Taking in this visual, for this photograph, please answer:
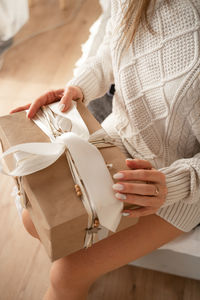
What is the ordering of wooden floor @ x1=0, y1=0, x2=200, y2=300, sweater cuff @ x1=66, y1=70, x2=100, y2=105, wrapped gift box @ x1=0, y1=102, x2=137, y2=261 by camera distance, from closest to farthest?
wrapped gift box @ x1=0, y1=102, x2=137, y2=261 → sweater cuff @ x1=66, y1=70, x2=100, y2=105 → wooden floor @ x1=0, y1=0, x2=200, y2=300

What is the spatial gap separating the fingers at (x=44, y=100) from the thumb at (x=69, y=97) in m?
0.02

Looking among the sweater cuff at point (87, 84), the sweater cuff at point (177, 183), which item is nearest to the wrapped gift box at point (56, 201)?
the sweater cuff at point (177, 183)

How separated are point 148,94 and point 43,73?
1.26 m

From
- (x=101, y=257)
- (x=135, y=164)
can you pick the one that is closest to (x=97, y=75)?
(x=135, y=164)

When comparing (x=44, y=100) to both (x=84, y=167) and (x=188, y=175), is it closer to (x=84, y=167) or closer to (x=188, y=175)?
(x=84, y=167)

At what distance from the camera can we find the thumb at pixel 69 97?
2.41 ft

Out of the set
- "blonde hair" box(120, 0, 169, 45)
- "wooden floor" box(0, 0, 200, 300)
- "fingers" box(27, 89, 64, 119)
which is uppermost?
"blonde hair" box(120, 0, 169, 45)

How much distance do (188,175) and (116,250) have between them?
0.83ft

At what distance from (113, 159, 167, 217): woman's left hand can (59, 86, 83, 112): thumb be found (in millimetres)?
210

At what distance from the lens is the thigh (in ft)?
2.52

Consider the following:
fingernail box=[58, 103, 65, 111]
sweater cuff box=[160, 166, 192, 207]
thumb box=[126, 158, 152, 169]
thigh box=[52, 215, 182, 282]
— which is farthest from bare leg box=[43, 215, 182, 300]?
fingernail box=[58, 103, 65, 111]

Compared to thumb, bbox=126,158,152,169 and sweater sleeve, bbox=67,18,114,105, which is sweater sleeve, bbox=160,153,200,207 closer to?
thumb, bbox=126,158,152,169

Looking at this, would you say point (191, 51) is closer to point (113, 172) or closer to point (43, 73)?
point (113, 172)

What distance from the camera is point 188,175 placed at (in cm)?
74
